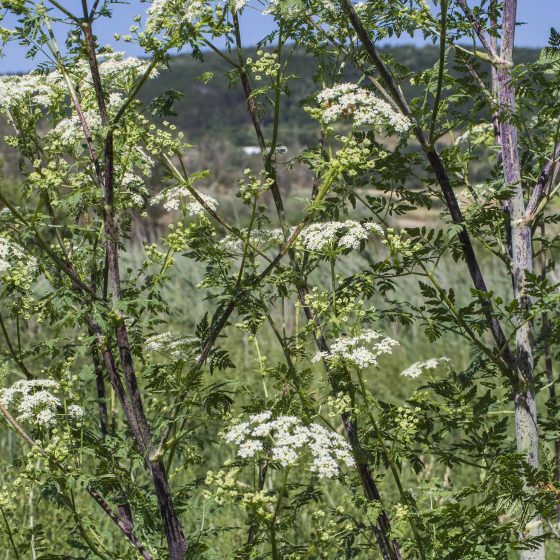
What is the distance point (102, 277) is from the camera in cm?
339

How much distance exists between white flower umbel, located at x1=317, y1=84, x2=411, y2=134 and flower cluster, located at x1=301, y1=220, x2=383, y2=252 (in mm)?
385

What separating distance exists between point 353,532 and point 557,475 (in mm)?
1172

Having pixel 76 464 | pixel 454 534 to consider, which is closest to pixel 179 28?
pixel 76 464

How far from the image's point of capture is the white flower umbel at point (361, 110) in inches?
113

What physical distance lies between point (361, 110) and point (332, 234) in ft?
1.60

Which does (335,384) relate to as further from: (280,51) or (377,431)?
(280,51)

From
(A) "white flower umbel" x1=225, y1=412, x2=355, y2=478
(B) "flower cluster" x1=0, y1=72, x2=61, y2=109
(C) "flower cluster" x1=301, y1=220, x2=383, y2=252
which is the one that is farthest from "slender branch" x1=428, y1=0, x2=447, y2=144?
(B) "flower cluster" x1=0, y1=72, x2=61, y2=109

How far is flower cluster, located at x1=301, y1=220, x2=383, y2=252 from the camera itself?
2.88m

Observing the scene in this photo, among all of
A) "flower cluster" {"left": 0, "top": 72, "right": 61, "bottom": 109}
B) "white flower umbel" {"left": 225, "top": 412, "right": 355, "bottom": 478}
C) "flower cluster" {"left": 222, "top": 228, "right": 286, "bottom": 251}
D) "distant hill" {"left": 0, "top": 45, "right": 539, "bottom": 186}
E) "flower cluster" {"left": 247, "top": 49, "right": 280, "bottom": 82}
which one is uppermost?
"distant hill" {"left": 0, "top": 45, "right": 539, "bottom": 186}

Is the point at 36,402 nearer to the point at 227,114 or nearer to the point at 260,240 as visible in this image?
the point at 260,240

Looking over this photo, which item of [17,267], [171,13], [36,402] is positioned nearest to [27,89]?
[17,267]

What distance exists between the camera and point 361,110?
115 inches

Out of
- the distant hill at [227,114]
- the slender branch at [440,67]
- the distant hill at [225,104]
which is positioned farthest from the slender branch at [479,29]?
the distant hill at [225,104]

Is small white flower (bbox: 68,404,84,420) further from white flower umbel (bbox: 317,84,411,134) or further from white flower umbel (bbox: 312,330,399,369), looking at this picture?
white flower umbel (bbox: 317,84,411,134)
